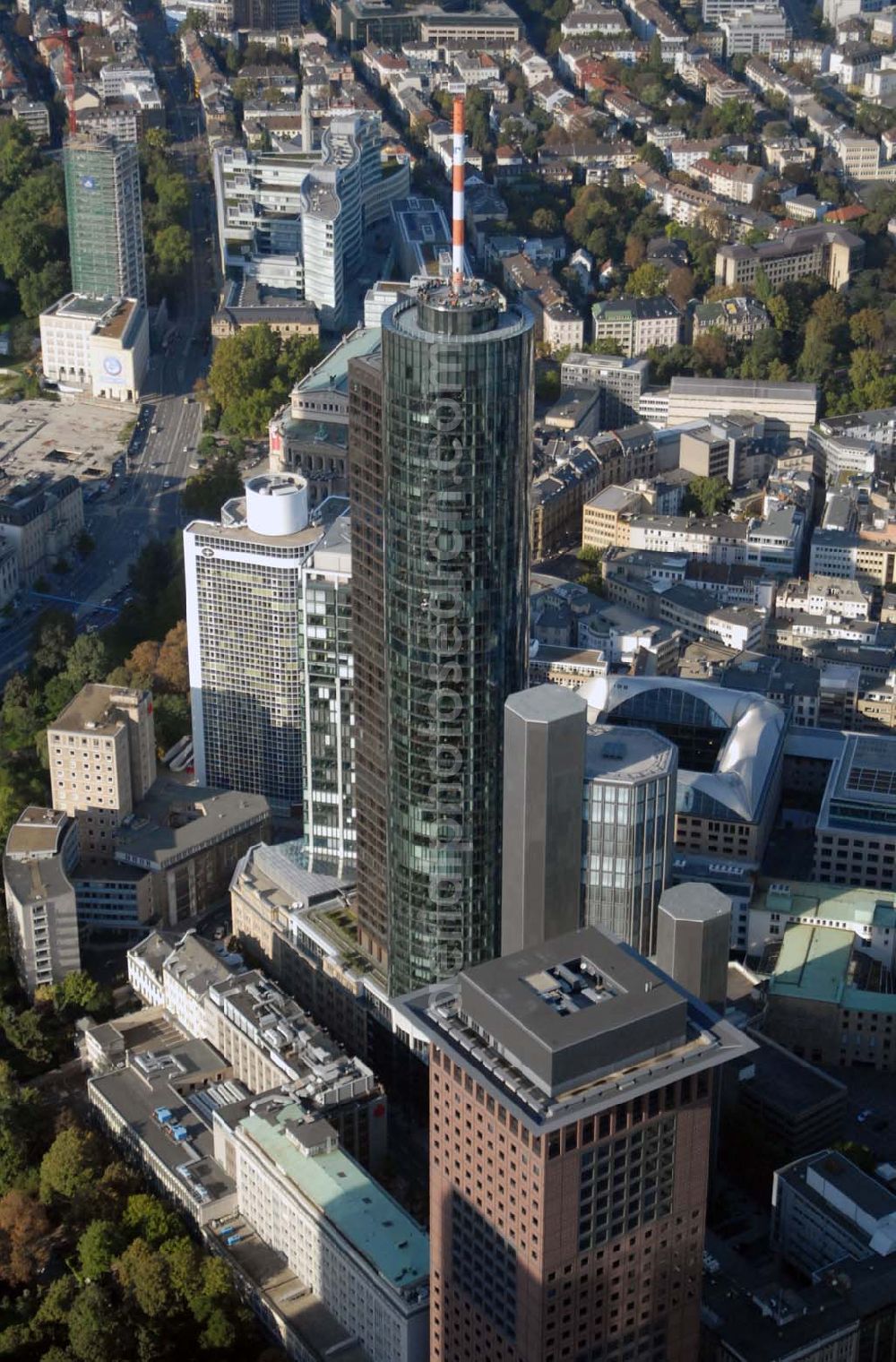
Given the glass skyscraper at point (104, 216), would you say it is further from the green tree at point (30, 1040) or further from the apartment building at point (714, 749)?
the green tree at point (30, 1040)

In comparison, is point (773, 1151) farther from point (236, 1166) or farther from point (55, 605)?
point (55, 605)

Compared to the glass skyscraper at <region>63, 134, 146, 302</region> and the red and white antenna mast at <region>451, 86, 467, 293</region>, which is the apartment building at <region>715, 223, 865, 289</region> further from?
the red and white antenna mast at <region>451, 86, 467, 293</region>

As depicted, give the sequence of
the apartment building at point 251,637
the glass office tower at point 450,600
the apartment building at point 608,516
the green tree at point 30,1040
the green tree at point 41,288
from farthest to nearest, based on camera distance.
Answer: the green tree at point 41,288 → the apartment building at point 608,516 → the apartment building at point 251,637 → the green tree at point 30,1040 → the glass office tower at point 450,600

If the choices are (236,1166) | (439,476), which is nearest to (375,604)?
(439,476)

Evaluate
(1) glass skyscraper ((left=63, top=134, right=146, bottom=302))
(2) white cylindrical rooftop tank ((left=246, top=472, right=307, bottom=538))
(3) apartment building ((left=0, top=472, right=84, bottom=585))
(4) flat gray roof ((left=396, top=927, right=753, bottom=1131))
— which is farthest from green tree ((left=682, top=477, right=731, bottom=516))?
(4) flat gray roof ((left=396, top=927, right=753, bottom=1131))

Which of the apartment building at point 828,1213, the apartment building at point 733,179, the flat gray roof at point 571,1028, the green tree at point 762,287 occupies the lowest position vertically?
the apartment building at point 828,1213

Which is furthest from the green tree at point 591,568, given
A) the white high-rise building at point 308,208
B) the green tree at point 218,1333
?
the green tree at point 218,1333
